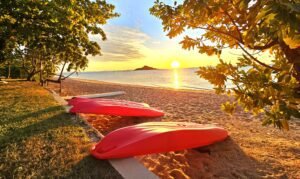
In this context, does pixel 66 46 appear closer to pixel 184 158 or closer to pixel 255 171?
pixel 184 158

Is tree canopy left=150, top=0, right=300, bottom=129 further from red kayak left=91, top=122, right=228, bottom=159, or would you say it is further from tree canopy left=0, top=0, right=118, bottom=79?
tree canopy left=0, top=0, right=118, bottom=79

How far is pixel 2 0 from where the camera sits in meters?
7.84

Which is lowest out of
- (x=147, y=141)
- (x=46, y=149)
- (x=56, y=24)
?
(x=46, y=149)

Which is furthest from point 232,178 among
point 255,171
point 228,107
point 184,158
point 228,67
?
point 228,67

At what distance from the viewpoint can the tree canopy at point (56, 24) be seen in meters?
8.08

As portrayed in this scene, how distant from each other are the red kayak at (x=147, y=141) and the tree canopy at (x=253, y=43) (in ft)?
4.28

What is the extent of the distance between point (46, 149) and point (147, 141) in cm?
157

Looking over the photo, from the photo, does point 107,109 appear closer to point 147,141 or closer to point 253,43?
point 147,141

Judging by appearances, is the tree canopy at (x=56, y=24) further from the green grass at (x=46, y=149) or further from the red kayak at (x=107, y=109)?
the green grass at (x=46, y=149)

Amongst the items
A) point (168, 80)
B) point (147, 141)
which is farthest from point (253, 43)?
point (168, 80)

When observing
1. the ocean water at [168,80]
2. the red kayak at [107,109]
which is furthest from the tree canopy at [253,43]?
the red kayak at [107,109]

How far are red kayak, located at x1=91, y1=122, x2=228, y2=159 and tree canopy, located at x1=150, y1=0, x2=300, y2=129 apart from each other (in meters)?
1.30

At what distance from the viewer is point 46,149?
3.78m

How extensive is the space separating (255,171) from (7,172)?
362 centimetres
